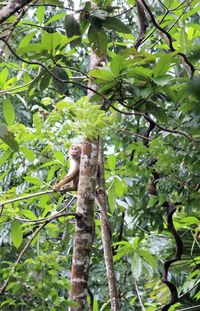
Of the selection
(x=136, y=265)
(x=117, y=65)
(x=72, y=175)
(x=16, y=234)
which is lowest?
(x=136, y=265)

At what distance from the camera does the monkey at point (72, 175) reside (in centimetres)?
211

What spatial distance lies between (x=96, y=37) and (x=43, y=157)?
1213mm

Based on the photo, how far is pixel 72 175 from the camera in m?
2.18

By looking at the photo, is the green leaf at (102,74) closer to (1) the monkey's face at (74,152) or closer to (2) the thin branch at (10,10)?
(2) the thin branch at (10,10)

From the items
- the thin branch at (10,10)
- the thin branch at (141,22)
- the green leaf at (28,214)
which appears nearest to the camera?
the thin branch at (10,10)

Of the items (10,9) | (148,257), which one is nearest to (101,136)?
(148,257)

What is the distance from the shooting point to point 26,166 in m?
2.45

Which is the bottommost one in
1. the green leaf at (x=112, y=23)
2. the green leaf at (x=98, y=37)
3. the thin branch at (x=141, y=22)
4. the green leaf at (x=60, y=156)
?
A: the green leaf at (x=60, y=156)

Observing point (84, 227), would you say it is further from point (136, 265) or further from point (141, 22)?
point (141, 22)

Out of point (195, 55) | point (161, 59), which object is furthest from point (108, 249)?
point (195, 55)

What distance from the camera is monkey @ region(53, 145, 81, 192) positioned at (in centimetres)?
211

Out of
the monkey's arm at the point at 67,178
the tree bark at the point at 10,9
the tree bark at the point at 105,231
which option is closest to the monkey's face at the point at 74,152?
the monkey's arm at the point at 67,178

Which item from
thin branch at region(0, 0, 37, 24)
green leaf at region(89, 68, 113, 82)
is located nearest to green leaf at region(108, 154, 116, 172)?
green leaf at region(89, 68, 113, 82)

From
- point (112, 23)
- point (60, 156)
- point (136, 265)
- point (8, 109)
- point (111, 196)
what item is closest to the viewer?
point (112, 23)
